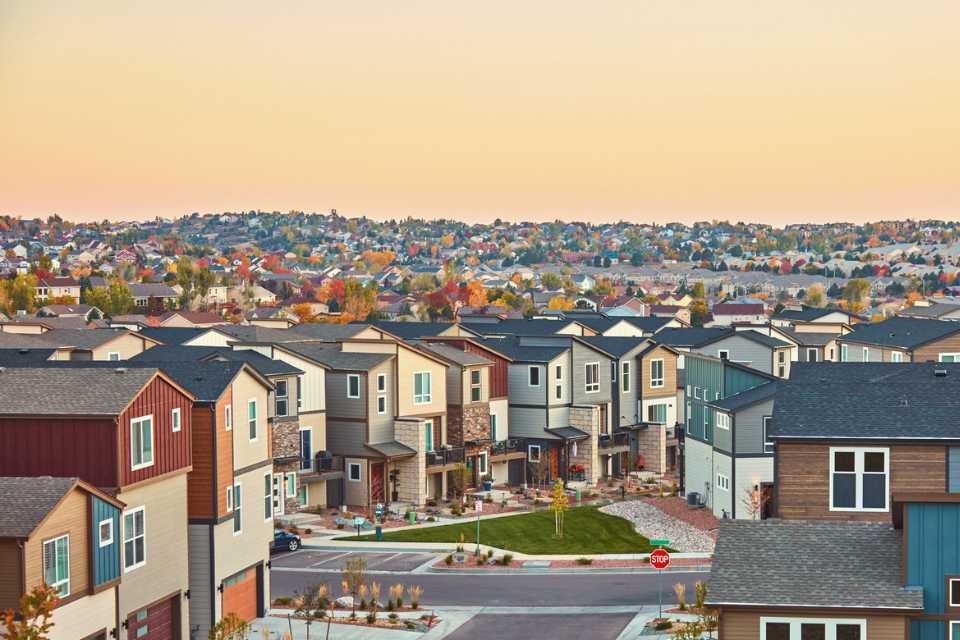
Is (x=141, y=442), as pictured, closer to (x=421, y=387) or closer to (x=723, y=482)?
(x=723, y=482)

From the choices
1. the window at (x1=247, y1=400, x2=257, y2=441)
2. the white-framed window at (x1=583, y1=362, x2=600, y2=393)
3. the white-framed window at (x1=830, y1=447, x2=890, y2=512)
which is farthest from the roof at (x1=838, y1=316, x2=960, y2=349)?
the window at (x1=247, y1=400, x2=257, y2=441)

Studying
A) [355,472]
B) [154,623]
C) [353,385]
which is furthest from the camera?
[353,385]

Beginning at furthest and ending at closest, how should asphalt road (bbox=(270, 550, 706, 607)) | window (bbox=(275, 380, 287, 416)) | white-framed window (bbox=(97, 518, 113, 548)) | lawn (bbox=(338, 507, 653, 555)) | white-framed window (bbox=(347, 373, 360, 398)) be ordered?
white-framed window (bbox=(347, 373, 360, 398)) < window (bbox=(275, 380, 287, 416)) < lawn (bbox=(338, 507, 653, 555)) < asphalt road (bbox=(270, 550, 706, 607)) < white-framed window (bbox=(97, 518, 113, 548))

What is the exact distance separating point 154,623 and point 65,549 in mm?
5772

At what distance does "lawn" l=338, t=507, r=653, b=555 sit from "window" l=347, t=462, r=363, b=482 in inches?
239

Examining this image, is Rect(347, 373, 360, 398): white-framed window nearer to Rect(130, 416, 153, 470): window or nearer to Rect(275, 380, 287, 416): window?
Rect(275, 380, 287, 416): window

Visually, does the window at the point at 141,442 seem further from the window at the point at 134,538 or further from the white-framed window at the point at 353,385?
the white-framed window at the point at 353,385

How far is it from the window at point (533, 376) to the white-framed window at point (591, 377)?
3.05 meters

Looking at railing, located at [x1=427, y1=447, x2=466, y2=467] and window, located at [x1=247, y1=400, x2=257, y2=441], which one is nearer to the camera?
window, located at [x1=247, y1=400, x2=257, y2=441]

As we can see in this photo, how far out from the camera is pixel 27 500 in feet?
99.8

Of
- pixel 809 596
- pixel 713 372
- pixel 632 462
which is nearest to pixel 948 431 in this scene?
pixel 809 596

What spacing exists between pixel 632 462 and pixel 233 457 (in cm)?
4154

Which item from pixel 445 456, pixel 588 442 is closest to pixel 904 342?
pixel 588 442

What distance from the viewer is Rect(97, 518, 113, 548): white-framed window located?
32.5 metres
